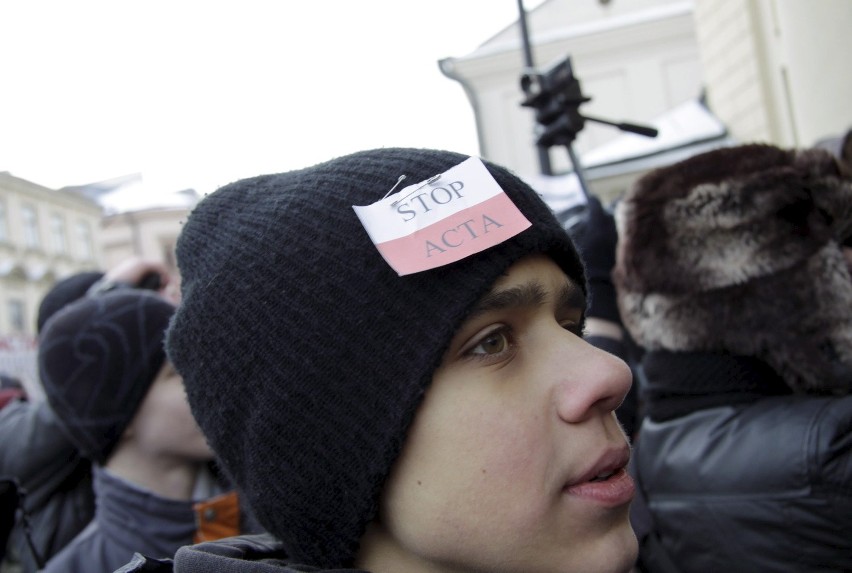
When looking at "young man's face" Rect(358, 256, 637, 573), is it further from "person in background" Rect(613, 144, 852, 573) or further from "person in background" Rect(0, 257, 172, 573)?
"person in background" Rect(0, 257, 172, 573)

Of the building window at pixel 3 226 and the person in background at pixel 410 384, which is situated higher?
the person in background at pixel 410 384

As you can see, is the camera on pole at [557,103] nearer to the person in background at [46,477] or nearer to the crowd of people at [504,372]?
the crowd of people at [504,372]

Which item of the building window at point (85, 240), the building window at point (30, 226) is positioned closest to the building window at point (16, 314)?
the building window at point (30, 226)

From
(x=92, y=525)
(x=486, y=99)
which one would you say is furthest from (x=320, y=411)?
(x=486, y=99)

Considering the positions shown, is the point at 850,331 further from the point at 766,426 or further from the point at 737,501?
the point at 737,501

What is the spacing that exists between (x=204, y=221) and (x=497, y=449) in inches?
28.5

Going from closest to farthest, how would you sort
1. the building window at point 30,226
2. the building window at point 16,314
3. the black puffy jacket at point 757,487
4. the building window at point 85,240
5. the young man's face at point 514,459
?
the young man's face at point 514,459 < the black puffy jacket at point 757,487 < the building window at point 16,314 < the building window at point 30,226 < the building window at point 85,240

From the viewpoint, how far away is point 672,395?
71.1 inches

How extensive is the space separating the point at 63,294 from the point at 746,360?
2851mm

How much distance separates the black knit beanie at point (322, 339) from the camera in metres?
1.18

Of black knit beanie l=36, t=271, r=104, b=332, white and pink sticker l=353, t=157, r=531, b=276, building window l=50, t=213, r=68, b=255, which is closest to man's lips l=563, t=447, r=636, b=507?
white and pink sticker l=353, t=157, r=531, b=276

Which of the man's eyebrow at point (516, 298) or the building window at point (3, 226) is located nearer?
the man's eyebrow at point (516, 298)

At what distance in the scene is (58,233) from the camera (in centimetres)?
2630

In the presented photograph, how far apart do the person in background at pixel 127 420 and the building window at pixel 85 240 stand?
27.4 meters
